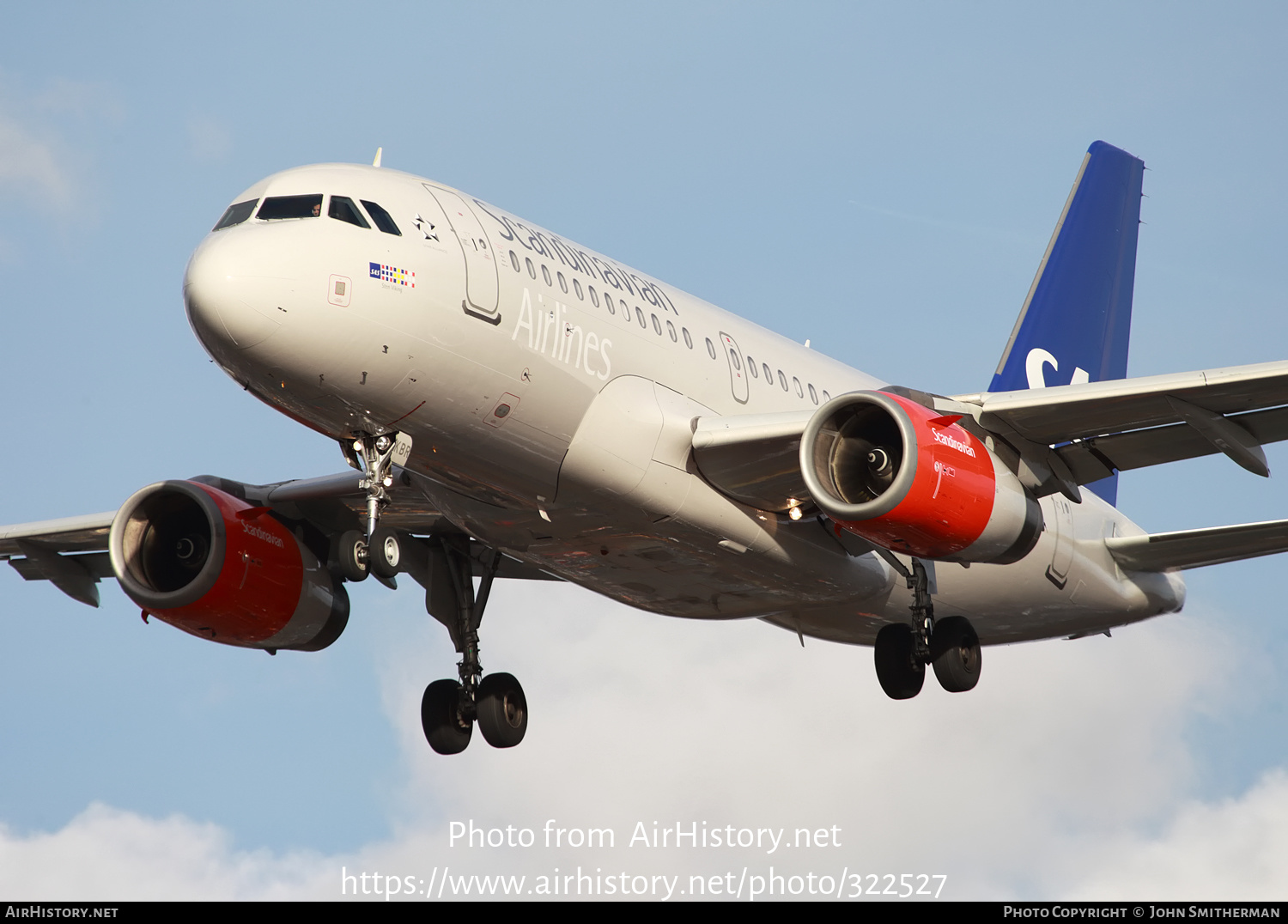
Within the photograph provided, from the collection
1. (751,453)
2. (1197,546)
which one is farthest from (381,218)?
(1197,546)

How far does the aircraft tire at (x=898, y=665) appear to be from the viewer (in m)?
24.8

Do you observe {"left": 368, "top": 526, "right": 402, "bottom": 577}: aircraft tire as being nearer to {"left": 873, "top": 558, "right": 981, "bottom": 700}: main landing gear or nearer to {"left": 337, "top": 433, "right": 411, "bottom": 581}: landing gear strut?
{"left": 337, "top": 433, "right": 411, "bottom": 581}: landing gear strut

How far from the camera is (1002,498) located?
20.8 metres

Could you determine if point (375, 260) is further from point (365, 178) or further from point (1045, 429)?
point (1045, 429)

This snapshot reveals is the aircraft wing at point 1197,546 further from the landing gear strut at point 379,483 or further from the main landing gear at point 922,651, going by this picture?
the landing gear strut at point 379,483

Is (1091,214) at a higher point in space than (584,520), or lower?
higher

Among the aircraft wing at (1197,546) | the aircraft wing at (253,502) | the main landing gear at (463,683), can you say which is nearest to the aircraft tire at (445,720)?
the main landing gear at (463,683)

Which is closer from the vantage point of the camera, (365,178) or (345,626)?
(365,178)

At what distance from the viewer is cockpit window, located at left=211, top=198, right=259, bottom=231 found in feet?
61.7

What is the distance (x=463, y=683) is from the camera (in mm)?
26047

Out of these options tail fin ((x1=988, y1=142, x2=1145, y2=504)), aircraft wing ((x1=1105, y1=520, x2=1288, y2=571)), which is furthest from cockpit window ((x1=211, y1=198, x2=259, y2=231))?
tail fin ((x1=988, y1=142, x2=1145, y2=504))

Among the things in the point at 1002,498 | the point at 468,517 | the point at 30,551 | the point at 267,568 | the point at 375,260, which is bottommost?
the point at 30,551

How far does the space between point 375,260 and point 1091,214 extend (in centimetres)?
2001

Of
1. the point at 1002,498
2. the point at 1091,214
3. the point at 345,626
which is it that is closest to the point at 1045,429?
the point at 1002,498
